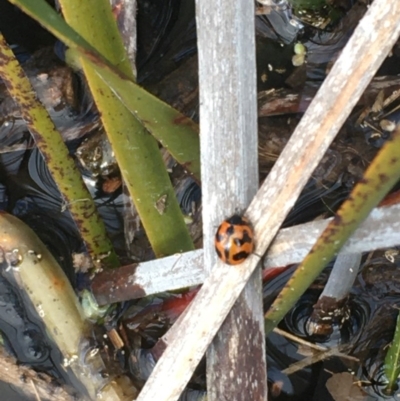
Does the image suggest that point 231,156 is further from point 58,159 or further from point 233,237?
point 58,159

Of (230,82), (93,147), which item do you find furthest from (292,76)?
(230,82)

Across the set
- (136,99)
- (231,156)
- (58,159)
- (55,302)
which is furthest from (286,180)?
(55,302)

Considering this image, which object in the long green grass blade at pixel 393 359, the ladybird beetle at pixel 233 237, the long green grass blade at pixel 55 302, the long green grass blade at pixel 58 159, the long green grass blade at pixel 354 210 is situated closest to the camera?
the long green grass blade at pixel 354 210

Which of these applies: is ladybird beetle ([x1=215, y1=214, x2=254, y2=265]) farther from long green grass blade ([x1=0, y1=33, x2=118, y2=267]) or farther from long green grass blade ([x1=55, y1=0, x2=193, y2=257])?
long green grass blade ([x1=0, y1=33, x2=118, y2=267])

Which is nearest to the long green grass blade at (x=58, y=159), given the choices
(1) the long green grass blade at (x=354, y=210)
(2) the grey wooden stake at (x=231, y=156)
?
(2) the grey wooden stake at (x=231, y=156)

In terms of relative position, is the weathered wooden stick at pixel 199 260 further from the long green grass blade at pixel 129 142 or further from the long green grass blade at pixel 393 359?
the long green grass blade at pixel 393 359

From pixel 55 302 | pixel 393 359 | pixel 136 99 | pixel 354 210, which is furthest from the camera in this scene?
pixel 55 302
